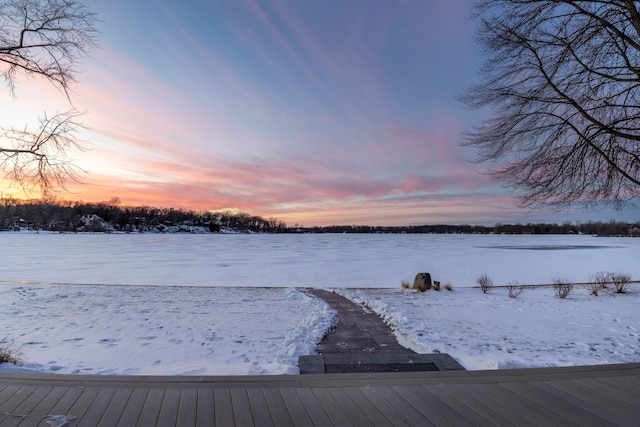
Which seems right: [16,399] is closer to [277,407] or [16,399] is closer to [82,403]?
[82,403]

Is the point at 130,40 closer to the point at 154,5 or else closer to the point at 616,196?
the point at 154,5

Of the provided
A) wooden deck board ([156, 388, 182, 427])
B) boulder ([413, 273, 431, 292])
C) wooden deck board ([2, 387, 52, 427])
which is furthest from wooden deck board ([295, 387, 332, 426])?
boulder ([413, 273, 431, 292])

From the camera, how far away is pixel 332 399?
2771 millimetres

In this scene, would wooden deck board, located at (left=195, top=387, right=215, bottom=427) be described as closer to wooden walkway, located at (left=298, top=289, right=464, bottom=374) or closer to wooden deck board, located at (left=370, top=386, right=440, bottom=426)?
wooden deck board, located at (left=370, top=386, right=440, bottom=426)

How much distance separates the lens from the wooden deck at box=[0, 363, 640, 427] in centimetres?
247

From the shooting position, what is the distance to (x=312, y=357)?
14.6ft

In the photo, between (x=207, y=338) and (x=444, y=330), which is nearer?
(x=207, y=338)

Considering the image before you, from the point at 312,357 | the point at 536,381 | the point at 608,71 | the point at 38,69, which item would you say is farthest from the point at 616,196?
the point at 38,69

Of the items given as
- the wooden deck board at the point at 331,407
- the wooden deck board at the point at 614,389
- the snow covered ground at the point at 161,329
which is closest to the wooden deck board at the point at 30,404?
the snow covered ground at the point at 161,329

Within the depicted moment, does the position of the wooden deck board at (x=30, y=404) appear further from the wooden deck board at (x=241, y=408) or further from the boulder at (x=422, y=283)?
the boulder at (x=422, y=283)

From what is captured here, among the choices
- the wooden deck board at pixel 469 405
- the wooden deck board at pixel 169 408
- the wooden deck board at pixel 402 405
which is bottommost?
the wooden deck board at pixel 169 408

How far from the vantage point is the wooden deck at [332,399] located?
97.4 inches

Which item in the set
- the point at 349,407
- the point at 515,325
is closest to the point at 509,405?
the point at 349,407

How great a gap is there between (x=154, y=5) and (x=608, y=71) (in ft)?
28.3
